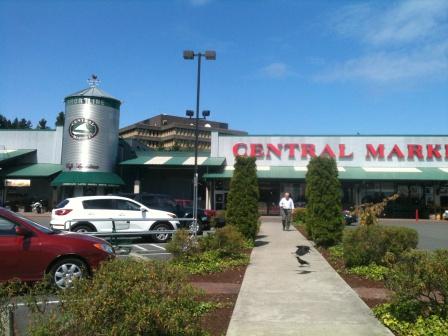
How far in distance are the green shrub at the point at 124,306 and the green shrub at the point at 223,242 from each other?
7.19 metres

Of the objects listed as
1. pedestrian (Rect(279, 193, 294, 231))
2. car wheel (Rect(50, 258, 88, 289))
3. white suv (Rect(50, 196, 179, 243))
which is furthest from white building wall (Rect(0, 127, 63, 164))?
car wheel (Rect(50, 258, 88, 289))

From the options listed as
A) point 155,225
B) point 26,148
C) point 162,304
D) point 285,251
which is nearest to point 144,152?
point 26,148

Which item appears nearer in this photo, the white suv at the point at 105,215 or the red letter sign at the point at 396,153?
the white suv at the point at 105,215

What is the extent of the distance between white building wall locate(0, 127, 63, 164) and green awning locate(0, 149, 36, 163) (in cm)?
53

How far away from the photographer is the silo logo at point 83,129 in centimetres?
3988

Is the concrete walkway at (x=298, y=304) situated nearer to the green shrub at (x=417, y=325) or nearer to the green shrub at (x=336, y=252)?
the green shrub at (x=417, y=325)

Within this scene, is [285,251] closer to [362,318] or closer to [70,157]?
[362,318]

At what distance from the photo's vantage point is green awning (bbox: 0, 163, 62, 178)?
39406 mm

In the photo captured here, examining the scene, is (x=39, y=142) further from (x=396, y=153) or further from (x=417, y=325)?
(x=417, y=325)

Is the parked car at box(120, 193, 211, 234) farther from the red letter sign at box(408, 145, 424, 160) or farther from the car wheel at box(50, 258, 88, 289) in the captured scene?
the red letter sign at box(408, 145, 424, 160)

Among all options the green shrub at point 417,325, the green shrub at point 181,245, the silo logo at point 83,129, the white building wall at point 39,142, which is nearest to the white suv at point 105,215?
the green shrub at point 181,245

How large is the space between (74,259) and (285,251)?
7.19 m

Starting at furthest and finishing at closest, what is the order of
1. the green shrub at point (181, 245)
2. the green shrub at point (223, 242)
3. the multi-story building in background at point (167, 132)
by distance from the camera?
the multi-story building in background at point (167, 132) → the green shrub at point (223, 242) → the green shrub at point (181, 245)

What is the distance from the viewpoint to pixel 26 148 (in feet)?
141
